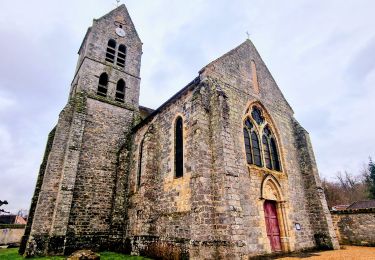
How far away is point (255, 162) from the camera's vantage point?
11.0 meters

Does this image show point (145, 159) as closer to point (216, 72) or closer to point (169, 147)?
point (169, 147)

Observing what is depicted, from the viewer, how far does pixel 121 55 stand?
19.3m

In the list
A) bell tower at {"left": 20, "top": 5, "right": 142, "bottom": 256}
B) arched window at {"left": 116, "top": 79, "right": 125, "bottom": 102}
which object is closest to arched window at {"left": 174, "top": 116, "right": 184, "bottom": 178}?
bell tower at {"left": 20, "top": 5, "right": 142, "bottom": 256}

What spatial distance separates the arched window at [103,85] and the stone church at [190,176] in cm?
15

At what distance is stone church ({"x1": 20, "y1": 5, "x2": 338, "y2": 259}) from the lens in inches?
337

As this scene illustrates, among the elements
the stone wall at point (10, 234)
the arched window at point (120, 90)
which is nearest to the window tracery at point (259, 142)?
the arched window at point (120, 90)

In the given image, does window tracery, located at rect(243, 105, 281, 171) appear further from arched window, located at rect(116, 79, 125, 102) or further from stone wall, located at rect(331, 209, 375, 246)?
arched window, located at rect(116, 79, 125, 102)

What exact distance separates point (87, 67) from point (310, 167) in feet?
53.1

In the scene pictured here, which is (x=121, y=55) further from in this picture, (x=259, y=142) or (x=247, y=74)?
(x=259, y=142)

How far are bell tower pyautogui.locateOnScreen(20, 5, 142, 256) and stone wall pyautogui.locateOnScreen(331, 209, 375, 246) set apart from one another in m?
14.0

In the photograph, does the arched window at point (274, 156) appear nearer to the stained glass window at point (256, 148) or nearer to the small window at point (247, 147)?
the stained glass window at point (256, 148)

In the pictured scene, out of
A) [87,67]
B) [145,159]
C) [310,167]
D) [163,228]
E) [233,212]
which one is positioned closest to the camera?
[233,212]

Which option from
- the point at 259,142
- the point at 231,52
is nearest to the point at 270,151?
the point at 259,142

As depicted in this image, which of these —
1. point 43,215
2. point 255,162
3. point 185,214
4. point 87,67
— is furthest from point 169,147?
point 87,67
